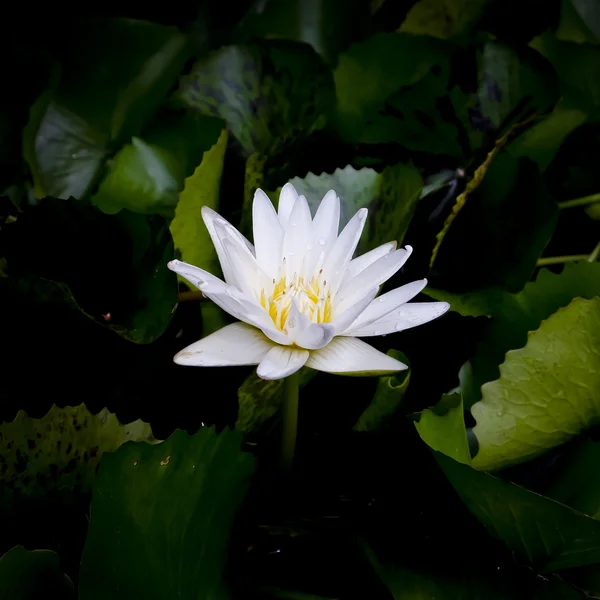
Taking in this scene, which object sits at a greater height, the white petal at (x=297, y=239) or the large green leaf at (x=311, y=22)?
the large green leaf at (x=311, y=22)

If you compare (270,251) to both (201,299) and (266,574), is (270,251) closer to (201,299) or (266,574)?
(201,299)

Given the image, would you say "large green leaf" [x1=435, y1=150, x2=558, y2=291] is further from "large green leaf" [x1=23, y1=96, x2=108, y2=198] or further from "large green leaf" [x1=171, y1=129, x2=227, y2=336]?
"large green leaf" [x1=23, y1=96, x2=108, y2=198]

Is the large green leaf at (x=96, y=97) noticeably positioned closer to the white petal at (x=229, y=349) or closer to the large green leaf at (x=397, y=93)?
the large green leaf at (x=397, y=93)

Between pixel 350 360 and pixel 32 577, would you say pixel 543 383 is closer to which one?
pixel 350 360

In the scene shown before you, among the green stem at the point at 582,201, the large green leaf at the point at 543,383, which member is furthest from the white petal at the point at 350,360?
the green stem at the point at 582,201

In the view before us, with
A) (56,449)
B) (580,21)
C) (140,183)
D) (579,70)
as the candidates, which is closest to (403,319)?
(56,449)

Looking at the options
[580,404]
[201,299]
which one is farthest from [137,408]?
[580,404]
